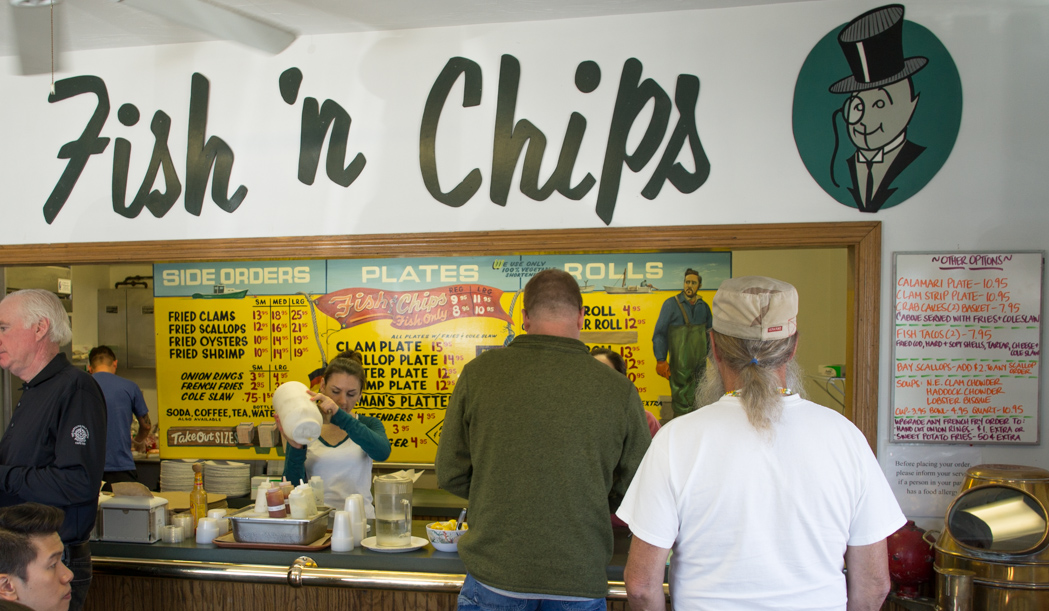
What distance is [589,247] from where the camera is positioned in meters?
3.06

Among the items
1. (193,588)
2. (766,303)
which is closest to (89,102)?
(193,588)

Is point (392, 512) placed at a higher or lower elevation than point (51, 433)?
lower

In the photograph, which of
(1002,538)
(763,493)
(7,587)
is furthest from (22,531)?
(1002,538)

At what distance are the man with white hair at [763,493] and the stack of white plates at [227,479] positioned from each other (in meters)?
3.64

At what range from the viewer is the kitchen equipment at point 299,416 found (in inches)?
117

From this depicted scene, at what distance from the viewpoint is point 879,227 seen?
2867mm

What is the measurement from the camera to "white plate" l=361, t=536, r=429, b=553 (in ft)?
9.31

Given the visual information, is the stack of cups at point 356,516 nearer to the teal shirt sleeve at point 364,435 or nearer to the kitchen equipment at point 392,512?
the kitchen equipment at point 392,512

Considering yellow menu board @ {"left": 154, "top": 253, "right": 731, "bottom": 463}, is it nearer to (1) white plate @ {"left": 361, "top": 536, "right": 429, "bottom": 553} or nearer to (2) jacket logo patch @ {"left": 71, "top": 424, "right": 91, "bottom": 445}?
(1) white plate @ {"left": 361, "top": 536, "right": 429, "bottom": 553}

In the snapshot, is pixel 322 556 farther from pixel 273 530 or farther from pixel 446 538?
Answer: pixel 446 538

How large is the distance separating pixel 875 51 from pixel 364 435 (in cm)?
276

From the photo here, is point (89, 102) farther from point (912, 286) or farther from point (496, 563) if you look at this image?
point (912, 286)

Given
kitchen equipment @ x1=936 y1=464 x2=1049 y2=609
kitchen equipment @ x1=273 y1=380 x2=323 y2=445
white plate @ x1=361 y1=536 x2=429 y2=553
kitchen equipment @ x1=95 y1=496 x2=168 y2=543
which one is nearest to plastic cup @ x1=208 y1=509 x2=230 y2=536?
kitchen equipment @ x1=95 y1=496 x2=168 y2=543

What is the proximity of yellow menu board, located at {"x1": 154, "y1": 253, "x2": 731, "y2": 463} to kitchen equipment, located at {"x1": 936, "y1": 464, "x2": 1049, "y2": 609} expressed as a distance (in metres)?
1.99
